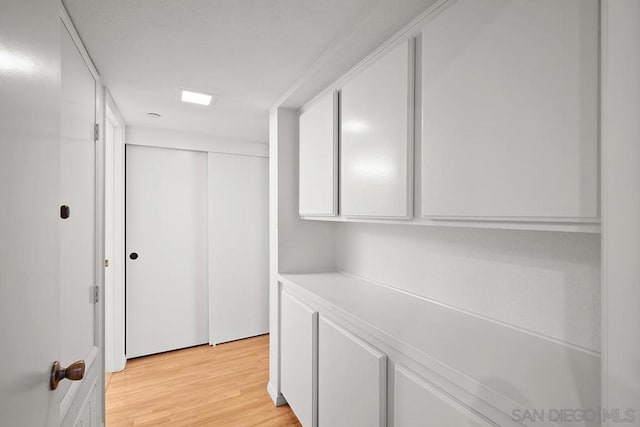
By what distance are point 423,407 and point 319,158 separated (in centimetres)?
140

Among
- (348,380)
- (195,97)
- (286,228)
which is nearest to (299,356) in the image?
(348,380)

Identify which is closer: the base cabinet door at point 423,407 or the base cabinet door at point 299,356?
the base cabinet door at point 423,407

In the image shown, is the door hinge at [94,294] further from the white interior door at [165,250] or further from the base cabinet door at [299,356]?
the white interior door at [165,250]

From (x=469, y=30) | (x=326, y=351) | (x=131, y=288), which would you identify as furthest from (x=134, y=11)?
(x=131, y=288)

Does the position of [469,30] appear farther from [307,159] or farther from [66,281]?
[66,281]

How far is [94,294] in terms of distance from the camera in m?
1.74

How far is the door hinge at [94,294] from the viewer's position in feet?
5.53

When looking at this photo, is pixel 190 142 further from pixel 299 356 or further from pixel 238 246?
pixel 299 356

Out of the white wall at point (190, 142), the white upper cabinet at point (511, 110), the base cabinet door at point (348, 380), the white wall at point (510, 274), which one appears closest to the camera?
the white upper cabinet at point (511, 110)

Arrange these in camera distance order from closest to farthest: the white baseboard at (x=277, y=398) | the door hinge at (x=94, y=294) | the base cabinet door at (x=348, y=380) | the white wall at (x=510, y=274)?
1. the white wall at (x=510, y=274)
2. the base cabinet door at (x=348, y=380)
3. the door hinge at (x=94, y=294)
4. the white baseboard at (x=277, y=398)

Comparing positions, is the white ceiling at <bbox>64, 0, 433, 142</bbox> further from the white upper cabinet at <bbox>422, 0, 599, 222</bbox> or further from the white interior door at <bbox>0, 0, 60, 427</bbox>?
the white interior door at <bbox>0, 0, 60, 427</bbox>

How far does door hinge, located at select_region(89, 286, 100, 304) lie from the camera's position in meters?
1.69

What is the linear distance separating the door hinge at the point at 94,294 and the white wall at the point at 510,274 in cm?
166

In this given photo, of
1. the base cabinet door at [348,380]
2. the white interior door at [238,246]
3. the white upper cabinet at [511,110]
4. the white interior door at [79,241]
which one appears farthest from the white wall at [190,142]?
the white upper cabinet at [511,110]
